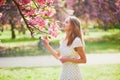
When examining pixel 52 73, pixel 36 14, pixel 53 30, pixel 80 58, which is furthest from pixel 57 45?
pixel 80 58

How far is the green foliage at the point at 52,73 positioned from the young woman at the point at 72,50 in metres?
4.92

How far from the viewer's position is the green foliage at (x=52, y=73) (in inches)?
421

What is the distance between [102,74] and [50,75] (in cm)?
152

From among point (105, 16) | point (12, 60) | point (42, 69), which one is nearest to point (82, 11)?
point (105, 16)

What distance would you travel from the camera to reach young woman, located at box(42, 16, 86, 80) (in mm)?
5496

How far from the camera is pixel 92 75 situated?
11.0m

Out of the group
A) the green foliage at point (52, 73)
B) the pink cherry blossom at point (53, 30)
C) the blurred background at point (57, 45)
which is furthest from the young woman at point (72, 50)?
the green foliage at point (52, 73)

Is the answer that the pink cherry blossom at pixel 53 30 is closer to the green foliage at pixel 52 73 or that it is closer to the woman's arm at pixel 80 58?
the woman's arm at pixel 80 58

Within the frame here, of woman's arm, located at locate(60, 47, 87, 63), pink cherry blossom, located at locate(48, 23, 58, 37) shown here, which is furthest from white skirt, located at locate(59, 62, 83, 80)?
pink cherry blossom, located at locate(48, 23, 58, 37)

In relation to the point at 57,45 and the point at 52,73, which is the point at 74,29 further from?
the point at 57,45

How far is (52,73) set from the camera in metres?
11.3

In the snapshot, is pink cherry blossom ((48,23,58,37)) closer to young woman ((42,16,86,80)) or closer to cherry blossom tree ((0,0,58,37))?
cherry blossom tree ((0,0,58,37))

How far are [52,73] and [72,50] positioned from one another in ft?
19.0

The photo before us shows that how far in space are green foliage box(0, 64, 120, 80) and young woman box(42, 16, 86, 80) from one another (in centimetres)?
492
